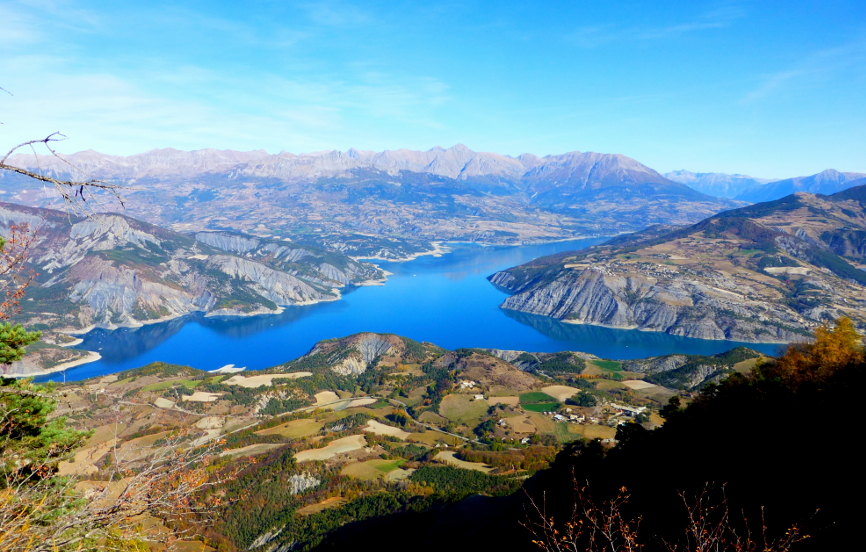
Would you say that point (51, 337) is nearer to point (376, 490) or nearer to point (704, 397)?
point (376, 490)

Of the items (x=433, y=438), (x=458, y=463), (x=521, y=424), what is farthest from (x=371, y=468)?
(x=521, y=424)

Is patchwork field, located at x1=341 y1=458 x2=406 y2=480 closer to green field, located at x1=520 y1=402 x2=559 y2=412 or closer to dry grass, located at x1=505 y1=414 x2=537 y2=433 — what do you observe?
dry grass, located at x1=505 y1=414 x2=537 y2=433

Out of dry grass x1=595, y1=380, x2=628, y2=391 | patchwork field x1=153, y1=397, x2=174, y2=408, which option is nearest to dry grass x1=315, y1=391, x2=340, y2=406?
patchwork field x1=153, y1=397, x2=174, y2=408

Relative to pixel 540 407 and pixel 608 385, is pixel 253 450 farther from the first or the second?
pixel 608 385

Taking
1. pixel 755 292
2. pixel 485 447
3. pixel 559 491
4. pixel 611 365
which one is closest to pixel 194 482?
pixel 559 491

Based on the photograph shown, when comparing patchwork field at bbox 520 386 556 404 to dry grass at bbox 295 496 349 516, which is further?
patchwork field at bbox 520 386 556 404
